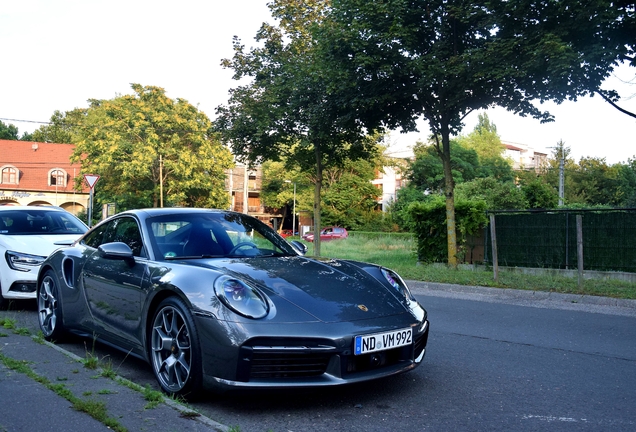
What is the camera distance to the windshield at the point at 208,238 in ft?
16.4

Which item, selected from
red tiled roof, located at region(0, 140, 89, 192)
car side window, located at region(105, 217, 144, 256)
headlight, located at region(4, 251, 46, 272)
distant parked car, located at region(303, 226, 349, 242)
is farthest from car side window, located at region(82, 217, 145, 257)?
red tiled roof, located at region(0, 140, 89, 192)

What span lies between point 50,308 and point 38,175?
69494 millimetres

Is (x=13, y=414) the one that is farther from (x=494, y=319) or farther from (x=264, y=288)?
(x=494, y=319)

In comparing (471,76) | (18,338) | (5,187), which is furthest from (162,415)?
(5,187)

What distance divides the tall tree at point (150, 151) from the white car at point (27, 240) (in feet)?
133

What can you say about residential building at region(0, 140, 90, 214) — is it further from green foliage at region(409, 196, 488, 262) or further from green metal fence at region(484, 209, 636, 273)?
green metal fence at region(484, 209, 636, 273)

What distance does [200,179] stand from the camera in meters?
52.5

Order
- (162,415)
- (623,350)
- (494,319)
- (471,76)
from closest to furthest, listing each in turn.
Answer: (162,415) → (623,350) → (494,319) → (471,76)

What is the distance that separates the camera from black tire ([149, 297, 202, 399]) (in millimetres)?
4031

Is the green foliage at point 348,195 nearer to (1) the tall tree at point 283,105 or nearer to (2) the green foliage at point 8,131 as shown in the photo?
(1) the tall tree at point 283,105

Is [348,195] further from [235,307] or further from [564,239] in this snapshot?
[235,307]

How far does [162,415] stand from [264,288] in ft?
3.38

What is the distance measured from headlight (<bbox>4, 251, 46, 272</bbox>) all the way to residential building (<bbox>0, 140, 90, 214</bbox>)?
61686 millimetres

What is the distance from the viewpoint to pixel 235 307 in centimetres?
395
